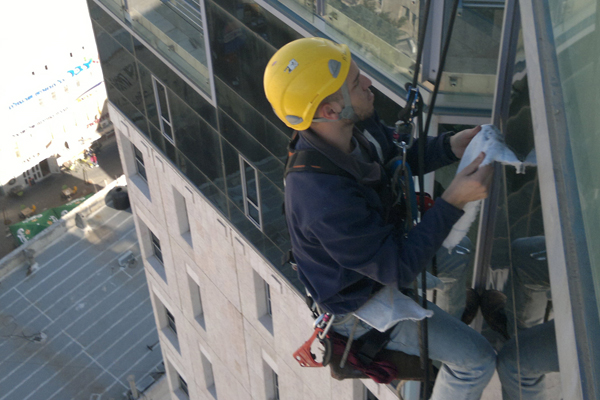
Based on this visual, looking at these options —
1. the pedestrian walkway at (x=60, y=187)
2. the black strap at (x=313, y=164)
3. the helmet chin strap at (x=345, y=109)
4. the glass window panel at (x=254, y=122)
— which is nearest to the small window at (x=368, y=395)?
the glass window panel at (x=254, y=122)

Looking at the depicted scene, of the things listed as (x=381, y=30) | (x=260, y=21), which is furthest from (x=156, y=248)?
(x=381, y=30)

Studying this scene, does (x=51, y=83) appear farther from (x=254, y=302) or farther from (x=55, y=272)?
(x=254, y=302)

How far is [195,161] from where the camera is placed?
512 inches

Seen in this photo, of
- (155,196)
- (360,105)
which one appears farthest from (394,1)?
(155,196)

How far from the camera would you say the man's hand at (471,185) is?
4.66m

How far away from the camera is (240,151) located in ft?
38.2

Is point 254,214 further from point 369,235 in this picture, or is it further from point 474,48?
point 369,235

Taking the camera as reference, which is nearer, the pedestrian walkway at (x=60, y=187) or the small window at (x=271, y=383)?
the small window at (x=271, y=383)

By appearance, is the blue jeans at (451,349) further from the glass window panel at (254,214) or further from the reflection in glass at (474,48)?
the glass window panel at (254,214)

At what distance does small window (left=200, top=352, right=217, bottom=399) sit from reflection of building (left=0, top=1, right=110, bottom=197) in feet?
73.0

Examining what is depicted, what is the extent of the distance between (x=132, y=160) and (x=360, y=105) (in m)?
12.5

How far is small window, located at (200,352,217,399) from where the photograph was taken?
1719cm

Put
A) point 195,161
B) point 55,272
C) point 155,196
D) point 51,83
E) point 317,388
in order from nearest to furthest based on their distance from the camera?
point 317,388, point 195,161, point 155,196, point 55,272, point 51,83

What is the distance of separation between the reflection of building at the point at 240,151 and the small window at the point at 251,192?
2cm
